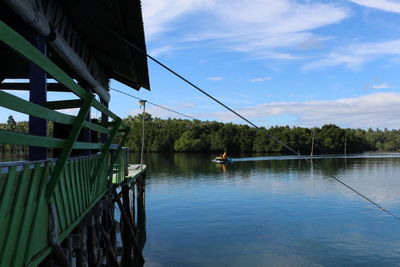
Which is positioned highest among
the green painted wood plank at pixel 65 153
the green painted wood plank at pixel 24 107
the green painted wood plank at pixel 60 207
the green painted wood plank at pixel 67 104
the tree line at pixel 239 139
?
the tree line at pixel 239 139

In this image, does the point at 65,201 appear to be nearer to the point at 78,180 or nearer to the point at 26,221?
the point at 78,180

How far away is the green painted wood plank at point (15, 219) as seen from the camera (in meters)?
4.36

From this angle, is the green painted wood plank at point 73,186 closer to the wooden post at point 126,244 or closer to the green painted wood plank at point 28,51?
the green painted wood plank at point 28,51

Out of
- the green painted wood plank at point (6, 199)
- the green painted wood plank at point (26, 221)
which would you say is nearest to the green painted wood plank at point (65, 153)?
the green painted wood plank at point (26, 221)

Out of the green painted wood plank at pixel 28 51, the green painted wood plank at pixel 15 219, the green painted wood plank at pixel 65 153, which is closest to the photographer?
the green painted wood plank at pixel 28 51

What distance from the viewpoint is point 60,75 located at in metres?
5.18

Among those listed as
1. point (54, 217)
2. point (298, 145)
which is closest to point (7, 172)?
point (54, 217)

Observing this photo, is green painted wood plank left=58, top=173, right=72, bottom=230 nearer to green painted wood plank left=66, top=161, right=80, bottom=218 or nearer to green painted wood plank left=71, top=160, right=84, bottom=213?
green painted wood plank left=66, top=161, right=80, bottom=218

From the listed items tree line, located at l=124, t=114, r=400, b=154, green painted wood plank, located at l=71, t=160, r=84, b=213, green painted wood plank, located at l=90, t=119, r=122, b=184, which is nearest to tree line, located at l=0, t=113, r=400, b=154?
tree line, located at l=124, t=114, r=400, b=154

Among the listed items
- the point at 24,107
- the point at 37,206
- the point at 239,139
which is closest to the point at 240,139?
the point at 239,139

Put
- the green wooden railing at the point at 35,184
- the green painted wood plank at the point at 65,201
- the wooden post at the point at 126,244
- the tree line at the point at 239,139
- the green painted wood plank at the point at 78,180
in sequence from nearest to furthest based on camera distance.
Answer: the green wooden railing at the point at 35,184 → the green painted wood plank at the point at 65,201 → the green painted wood plank at the point at 78,180 → the wooden post at the point at 126,244 → the tree line at the point at 239,139

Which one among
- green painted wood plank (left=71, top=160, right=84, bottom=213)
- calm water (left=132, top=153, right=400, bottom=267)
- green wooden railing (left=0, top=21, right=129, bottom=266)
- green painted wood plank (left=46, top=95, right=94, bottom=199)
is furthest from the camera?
calm water (left=132, top=153, right=400, bottom=267)

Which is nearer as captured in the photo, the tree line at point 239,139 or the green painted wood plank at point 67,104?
the green painted wood plank at point 67,104

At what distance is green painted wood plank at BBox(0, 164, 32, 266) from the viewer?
14.3 ft
